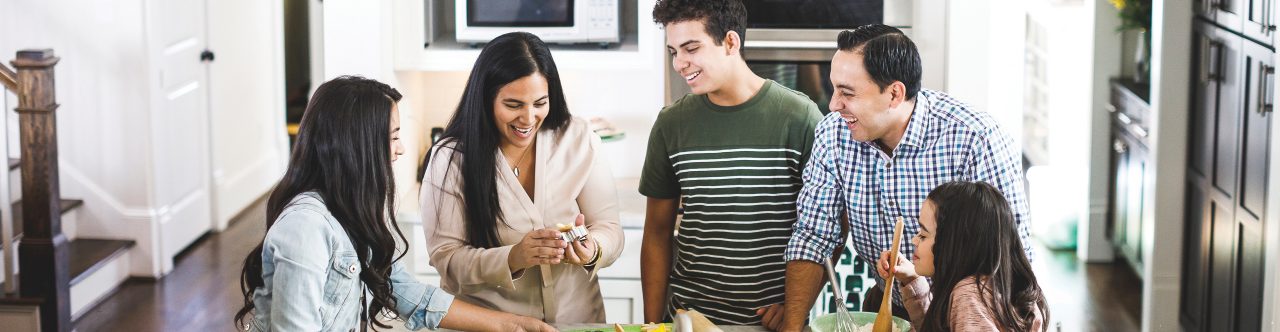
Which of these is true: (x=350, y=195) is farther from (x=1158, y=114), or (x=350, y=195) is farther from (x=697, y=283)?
(x=1158, y=114)

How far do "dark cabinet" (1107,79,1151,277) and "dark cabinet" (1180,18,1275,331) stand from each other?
827 mm

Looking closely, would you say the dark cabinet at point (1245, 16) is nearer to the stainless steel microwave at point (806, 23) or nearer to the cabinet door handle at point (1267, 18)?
the cabinet door handle at point (1267, 18)

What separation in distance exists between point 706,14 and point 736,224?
41 cm

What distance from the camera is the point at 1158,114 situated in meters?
4.29

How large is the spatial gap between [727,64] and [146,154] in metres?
3.51

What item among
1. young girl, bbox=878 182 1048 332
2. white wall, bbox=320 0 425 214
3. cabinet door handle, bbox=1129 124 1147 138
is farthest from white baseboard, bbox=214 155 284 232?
young girl, bbox=878 182 1048 332

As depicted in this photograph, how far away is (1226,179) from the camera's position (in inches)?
158

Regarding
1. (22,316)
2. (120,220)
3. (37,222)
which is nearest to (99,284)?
(120,220)

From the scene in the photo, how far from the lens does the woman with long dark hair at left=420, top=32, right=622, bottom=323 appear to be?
2.50 meters

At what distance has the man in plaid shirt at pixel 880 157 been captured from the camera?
7.70 ft

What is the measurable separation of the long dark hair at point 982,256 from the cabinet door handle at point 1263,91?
1.87 metres

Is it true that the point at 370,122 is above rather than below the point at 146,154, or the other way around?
above

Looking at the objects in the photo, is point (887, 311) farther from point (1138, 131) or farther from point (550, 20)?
point (1138, 131)

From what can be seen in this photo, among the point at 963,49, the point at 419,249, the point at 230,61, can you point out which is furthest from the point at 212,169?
the point at 963,49
